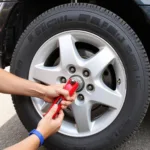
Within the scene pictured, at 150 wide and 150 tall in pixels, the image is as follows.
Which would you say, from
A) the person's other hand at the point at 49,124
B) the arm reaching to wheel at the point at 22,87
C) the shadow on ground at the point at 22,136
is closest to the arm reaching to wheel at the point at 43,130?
the person's other hand at the point at 49,124

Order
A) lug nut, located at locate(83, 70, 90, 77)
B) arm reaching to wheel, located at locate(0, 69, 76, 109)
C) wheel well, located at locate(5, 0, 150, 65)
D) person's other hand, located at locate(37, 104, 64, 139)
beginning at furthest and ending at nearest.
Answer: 1. wheel well, located at locate(5, 0, 150, 65)
2. lug nut, located at locate(83, 70, 90, 77)
3. arm reaching to wheel, located at locate(0, 69, 76, 109)
4. person's other hand, located at locate(37, 104, 64, 139)

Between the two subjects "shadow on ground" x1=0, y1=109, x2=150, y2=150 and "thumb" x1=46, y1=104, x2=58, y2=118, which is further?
"shadow on ground" x1=0, y1=109, x2=150, y2=150

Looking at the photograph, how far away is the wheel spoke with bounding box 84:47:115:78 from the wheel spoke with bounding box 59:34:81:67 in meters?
0.08

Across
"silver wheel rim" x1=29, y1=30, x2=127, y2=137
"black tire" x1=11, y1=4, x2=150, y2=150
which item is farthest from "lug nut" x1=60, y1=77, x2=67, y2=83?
"black tire" x1=11, y1=4, x2=150, y2=150

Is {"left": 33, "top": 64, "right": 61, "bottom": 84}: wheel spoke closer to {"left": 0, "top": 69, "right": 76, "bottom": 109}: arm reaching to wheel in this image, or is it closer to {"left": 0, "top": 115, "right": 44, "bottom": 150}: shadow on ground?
{"left": 0, "top": 69, "right": 76, "bottom": 109}: arm reaching to wheel

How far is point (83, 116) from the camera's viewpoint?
75.7 inches

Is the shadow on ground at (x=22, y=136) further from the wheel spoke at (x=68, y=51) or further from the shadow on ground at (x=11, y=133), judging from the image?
the wheel spoke at (x=68, y=51)

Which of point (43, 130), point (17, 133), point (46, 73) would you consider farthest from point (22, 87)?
point (17, 133)

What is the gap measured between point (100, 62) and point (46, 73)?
0.34 meters

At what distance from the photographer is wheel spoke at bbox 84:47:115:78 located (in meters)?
1.87

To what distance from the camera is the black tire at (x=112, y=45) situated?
1.85 m

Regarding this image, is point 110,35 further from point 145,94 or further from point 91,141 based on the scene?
point 91,141

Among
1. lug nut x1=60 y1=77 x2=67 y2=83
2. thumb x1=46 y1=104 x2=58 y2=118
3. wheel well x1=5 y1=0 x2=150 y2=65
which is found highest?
wheel well x1=5 y1=0 x2=150 y2=65

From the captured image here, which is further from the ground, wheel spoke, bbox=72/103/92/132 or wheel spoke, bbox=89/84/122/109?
wheel spoke, bbox=89/84/122/109
